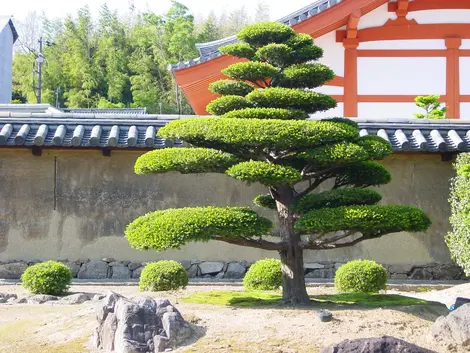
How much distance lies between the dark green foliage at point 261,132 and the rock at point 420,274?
562 cm

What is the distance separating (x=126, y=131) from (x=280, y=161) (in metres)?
4.93

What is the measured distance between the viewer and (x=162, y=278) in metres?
9.10

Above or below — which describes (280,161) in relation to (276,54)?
below

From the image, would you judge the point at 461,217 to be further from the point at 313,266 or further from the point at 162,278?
the point at 162,278

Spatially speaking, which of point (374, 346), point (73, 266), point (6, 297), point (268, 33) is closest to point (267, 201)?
point (268, 33)

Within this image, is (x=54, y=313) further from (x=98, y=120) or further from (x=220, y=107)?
(x=98, y=120)

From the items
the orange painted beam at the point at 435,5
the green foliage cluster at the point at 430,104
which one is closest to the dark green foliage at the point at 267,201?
the green foliage cluster at the point at 430,104

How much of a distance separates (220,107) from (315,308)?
2.43 m

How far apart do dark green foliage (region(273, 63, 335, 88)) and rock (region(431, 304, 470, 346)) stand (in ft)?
9.84

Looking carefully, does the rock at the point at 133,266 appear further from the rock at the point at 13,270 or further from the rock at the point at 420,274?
the rock at the point at 420,274

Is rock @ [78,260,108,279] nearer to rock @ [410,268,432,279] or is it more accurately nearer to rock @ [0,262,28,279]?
rock @ [0,262,28,279]

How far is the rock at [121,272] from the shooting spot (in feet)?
39.6

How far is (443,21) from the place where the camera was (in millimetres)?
15688

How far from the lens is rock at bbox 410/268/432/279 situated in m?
12.3
